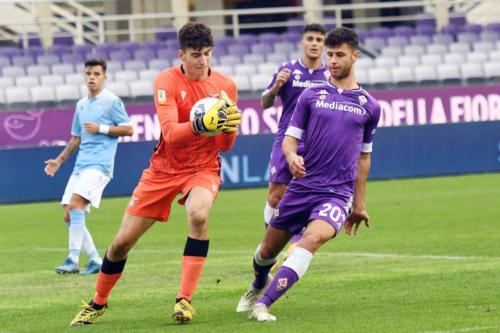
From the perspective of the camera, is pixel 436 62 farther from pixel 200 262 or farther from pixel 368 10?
pixel 200 262

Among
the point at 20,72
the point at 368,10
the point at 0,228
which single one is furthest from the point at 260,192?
the point at 368,10

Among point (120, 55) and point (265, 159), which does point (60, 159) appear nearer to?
point (265, 159)

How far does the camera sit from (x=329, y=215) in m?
9.12

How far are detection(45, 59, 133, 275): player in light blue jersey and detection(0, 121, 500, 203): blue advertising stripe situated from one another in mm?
10360

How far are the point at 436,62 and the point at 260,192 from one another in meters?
9.55

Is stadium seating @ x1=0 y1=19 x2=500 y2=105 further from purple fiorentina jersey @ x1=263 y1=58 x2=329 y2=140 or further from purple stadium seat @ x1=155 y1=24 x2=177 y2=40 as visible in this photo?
purple fiorentina jersey @ x1=263 y1=58 x2=329 y2=140

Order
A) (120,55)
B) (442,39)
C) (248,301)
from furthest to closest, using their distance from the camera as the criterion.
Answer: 1. (442,39)
2. (120,55)
3. (248,301)

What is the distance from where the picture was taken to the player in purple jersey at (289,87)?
12.6 m

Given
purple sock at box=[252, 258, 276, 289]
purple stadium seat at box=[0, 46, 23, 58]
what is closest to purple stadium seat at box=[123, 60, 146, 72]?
purple stadium seat at box=[0, 46, 23, 58]

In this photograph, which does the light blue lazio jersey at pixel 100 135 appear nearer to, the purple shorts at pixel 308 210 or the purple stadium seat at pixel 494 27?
the purple shorts at pixel 308 210

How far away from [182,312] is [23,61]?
22802mm

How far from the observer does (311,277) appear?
12.0 m

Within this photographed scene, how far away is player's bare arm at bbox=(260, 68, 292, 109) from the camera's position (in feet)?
40.8

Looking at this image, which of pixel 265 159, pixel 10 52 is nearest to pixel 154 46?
pixel 10 52
